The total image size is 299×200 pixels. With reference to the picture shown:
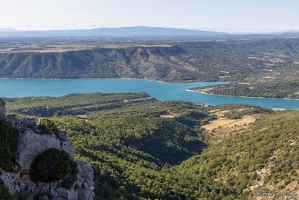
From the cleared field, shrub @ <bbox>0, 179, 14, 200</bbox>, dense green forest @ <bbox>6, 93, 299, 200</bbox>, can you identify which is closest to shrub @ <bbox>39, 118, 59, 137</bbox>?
dense green forest @ <bbox>6, 93, 299, 200</bbox>

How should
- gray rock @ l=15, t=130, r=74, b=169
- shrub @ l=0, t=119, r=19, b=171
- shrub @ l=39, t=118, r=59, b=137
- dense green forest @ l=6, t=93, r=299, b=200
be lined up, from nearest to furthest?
shrub @ l=0, t=119, r=19, b=171
gray rock @ l=15, t=130, r=74, b=169
shrub @ l=39, t=118, r=59, b=137
dense green forest @ l=6, t=93, r=299, b=200

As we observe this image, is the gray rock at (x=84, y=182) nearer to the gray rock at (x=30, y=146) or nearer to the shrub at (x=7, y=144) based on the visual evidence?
the gray rock at (x=30, y=146)

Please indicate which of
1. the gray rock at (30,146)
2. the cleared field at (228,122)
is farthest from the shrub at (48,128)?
the cleared field at (228,122)

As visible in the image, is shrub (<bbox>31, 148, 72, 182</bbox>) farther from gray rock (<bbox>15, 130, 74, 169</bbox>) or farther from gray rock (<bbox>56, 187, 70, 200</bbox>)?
gray rock (<bbox>56, 187, 70, 200</bbox>)

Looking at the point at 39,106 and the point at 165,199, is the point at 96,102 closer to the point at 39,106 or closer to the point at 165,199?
the point at 39,106

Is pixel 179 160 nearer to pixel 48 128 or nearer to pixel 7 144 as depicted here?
pixel 48 128

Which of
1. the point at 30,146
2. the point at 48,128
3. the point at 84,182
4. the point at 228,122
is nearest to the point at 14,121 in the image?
the point at 48,128

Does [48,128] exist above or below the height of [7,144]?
above
